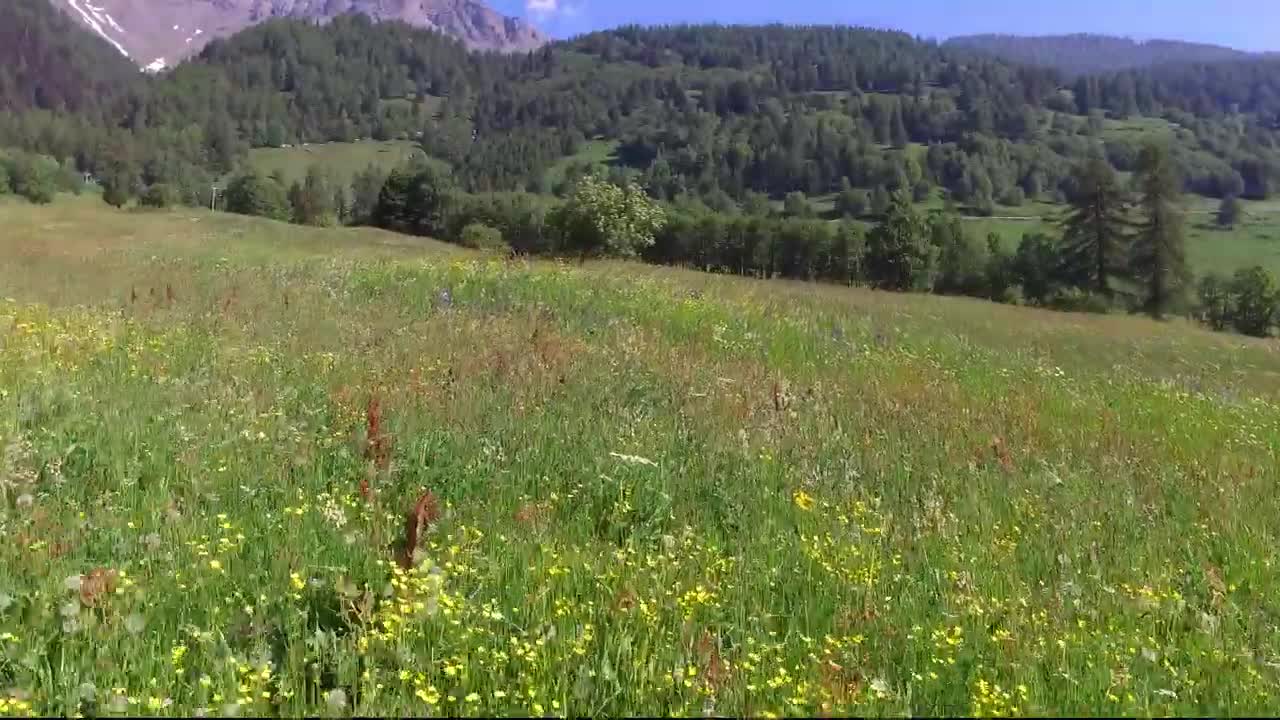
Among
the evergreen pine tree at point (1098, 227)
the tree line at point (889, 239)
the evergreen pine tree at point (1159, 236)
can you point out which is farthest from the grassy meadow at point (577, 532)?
the evergreen pine tree at point (1098, 227)

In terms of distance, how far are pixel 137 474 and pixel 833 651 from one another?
419 cm

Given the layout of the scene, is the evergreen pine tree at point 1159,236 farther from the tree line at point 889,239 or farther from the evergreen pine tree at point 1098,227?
the evergreen pine tree at point 1098,227

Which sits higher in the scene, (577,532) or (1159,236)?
(577,532)

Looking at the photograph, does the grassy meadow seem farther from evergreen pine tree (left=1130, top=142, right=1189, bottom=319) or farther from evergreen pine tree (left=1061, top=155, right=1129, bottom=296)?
evergreen pine tree (left=1061, top=155, right=1129, bottom=296)

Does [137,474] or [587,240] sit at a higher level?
[137,474]

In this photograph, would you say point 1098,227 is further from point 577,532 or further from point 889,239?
point 577,532

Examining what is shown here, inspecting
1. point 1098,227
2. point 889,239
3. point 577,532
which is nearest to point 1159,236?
point 1098,227

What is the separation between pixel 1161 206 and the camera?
211ft

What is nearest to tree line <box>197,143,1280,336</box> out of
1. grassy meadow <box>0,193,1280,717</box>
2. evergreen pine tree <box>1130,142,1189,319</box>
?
evergreen pine tree <box>1130,142,1189,319</box>

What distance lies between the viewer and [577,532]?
17.4 ft

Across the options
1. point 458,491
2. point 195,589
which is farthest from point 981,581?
point 195,589

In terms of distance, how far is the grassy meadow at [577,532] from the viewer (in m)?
3.57

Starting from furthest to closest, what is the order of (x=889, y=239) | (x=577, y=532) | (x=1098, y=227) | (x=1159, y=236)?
(x=889, y=239), (x=1098, y=227), (x=1159, y=236), (x=577, y=532)

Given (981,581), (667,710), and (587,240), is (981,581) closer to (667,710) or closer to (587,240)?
(667,710)
